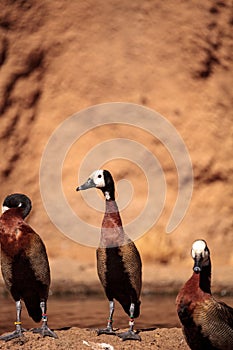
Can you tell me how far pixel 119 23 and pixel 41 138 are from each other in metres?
1.66

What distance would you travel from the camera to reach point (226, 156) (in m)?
12.0

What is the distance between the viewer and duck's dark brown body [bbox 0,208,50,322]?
270 inches

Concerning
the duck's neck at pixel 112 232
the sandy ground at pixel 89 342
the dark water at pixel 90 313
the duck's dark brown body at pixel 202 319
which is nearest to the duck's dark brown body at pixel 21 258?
the sandy ground at pixel 89 342

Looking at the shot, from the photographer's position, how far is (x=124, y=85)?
475 inches

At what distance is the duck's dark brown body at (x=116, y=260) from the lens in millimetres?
6992

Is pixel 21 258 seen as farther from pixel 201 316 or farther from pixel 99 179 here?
pixel 201 316

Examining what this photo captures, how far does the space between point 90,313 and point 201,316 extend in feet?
11.3

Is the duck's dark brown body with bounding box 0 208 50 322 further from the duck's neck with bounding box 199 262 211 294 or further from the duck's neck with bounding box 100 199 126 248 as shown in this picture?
the duck's neck with bounding box 199 262 211 294

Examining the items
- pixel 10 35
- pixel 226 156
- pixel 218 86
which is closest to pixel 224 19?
pixel 218 86

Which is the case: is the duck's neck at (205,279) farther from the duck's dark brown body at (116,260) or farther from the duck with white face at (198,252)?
the duck's dark brown body at (116,260)

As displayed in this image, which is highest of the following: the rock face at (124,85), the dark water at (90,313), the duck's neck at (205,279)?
the duck's neck at (205,279)

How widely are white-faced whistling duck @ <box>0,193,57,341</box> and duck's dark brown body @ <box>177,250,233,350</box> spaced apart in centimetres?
116

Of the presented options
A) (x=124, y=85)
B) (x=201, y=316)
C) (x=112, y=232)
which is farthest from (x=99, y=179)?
(x=124, y=85)

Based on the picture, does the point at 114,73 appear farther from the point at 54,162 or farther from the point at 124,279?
the point at 124,279
